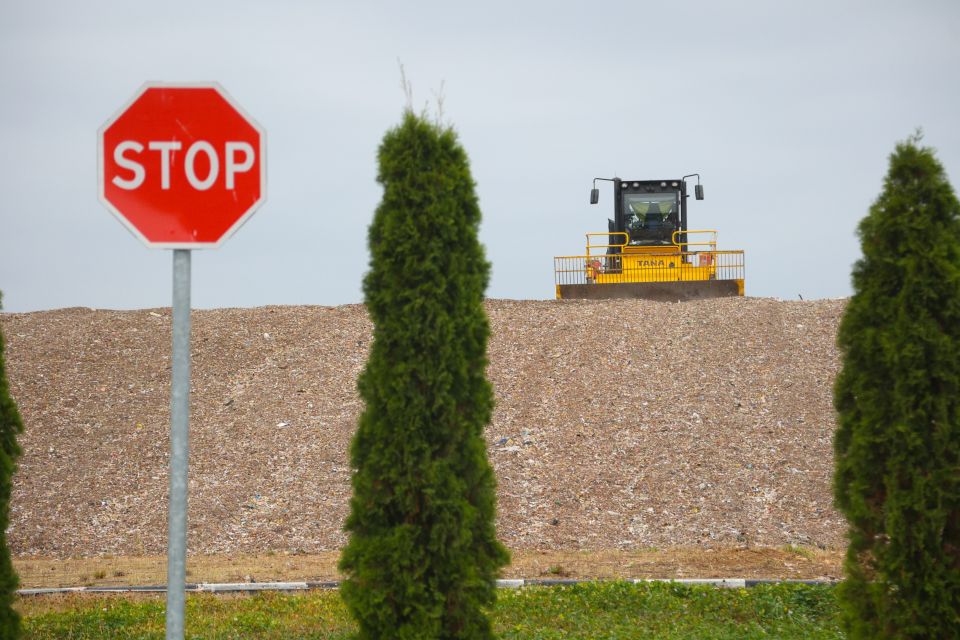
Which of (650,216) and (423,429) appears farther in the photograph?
(650,216)

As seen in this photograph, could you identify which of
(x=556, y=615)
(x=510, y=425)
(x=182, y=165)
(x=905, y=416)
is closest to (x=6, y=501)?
(x=182, y=165)

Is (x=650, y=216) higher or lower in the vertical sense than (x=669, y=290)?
higher

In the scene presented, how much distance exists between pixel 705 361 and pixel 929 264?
44.6ft

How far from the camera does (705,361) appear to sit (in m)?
19.3

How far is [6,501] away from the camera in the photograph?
695 cm

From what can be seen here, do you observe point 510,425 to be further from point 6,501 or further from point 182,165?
point 182,165

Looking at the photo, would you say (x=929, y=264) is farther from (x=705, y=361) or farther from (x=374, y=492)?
(x=705, y=361)

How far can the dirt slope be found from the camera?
47.3 ft

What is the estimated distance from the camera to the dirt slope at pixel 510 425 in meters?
14.4

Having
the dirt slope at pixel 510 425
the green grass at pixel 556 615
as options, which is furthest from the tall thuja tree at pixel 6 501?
the dirt slope at pixel 510 425

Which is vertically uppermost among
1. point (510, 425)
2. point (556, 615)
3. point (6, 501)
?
point (6, 501)

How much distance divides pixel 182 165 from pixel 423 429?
2.26m

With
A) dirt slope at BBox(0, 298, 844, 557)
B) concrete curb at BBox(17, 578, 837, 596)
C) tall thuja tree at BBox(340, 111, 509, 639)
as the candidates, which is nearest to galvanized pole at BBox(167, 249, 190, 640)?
tall thuja tree at BBox(340, 111, 509, 639)

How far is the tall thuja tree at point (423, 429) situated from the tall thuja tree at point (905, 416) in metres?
2.28
